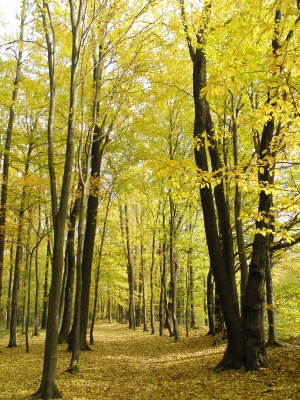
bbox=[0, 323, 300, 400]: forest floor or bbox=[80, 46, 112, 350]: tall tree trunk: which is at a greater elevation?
bbox=[80, 46, 112, 350]: tall tree trunk

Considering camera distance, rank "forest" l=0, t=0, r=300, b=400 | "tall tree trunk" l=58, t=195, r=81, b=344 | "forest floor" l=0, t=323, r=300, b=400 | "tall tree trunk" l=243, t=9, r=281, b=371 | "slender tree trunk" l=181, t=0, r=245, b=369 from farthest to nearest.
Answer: "tall tree trunk" l=58, t=195, r=81, b=344 < "slender tree trunk" l=181, t=0, r=245, b=369 < "tall tree trunk" l=243, t=9, r=281, b=371 < "forest floor" l=0, t=323, r=300, b=400 < "forest" l=0, t=0, r=300, b=400

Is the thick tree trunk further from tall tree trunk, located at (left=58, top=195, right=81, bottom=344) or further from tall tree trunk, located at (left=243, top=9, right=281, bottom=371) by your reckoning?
tall tree trunk, located at (left=58, top=195, right=81, bottom=344)

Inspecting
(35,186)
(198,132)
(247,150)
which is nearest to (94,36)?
(198,132)

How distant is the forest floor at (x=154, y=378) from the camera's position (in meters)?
4.98

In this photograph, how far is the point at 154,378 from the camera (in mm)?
7090

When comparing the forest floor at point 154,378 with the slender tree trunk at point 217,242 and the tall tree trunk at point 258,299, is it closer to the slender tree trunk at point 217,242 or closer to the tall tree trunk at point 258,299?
the tall tree trunk at point 258,299

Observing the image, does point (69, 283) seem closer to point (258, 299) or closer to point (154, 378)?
point (154, 378)

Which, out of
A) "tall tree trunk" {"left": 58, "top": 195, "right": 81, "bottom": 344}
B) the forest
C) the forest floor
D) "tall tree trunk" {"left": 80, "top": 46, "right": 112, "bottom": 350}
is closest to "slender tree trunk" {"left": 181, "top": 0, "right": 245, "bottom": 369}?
the forest

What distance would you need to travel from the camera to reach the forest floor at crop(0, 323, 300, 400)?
16.3ft

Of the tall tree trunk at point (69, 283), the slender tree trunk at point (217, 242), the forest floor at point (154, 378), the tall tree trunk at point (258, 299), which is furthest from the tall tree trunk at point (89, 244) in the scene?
the tall tree trunk at point (258, 299)

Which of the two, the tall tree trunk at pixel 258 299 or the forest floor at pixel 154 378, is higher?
the tall tree trunk at pixel 258 299

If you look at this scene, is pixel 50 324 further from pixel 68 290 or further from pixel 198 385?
pixel 68 290

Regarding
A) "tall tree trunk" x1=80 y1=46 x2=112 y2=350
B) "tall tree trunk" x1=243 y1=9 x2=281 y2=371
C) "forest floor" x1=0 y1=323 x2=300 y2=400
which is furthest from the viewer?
"tall tree trunk" x1=80 y1=46 x2=112 y2=350

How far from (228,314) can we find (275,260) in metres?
4.45
